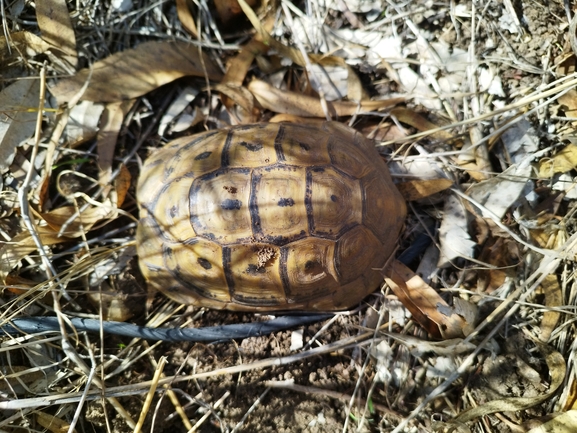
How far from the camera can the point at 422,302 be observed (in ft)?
7.73

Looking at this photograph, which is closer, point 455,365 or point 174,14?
point 455,365

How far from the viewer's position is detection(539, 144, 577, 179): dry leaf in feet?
7.52

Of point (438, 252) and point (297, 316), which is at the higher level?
point (438, 252)

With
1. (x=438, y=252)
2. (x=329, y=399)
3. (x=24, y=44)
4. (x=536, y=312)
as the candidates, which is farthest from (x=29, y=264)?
(x=536, y=312)

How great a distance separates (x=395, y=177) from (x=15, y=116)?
7.83 feet

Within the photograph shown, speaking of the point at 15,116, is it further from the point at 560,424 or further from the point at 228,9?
the point at 560,424

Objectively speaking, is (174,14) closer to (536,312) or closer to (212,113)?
(212,113)

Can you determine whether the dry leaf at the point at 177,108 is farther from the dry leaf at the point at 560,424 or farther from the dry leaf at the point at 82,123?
the dry leaf at the point at 560,424

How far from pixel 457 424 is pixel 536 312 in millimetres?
756

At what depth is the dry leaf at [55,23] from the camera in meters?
2.57

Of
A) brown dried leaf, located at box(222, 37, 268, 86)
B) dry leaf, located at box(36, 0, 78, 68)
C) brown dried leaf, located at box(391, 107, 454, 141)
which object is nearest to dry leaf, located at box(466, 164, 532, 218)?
brown dried leaf, located at box(391, 107, 454, 141)

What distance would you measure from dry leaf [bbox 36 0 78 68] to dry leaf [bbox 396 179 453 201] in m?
2.28

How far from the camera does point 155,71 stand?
2699mm

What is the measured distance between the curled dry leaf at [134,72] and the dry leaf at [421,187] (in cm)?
143
